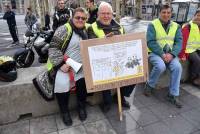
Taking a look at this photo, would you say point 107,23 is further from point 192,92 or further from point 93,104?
point 192,92

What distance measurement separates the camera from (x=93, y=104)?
11.8ft

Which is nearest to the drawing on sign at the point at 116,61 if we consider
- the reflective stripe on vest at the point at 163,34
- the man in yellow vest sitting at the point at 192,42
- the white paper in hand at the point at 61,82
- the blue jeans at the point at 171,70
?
the white paper in hand at the point at 61,82

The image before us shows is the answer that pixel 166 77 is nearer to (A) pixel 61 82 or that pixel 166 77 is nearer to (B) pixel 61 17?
(A) pixel 61 82

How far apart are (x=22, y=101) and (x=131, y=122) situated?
1.60 metres

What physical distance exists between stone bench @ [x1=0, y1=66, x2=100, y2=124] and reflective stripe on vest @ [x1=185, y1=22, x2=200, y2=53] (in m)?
2.36

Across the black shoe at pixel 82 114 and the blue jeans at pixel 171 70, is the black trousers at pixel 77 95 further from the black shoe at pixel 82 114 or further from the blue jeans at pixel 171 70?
the blue jeans at pixel 171 70

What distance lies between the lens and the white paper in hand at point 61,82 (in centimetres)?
291

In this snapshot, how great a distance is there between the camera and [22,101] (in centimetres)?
312

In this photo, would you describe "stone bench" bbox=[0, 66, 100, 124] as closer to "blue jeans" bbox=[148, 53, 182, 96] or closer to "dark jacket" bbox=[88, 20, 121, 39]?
"dark jacket" bbox=[88, 20, 121, 39]

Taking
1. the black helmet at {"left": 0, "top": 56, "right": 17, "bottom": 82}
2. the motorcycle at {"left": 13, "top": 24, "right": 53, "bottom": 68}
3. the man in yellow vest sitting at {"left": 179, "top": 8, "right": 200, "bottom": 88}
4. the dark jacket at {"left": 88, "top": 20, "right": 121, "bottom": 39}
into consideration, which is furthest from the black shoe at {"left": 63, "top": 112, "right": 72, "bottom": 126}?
the motorcycle at {"left": 13, "top": 24, "right": 53, "bottom": 68}

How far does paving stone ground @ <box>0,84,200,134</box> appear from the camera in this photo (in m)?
2.98

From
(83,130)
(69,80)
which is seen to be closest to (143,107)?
(83,130)

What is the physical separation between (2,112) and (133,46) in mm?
2066

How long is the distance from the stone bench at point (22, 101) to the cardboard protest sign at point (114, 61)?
69 centimetres
